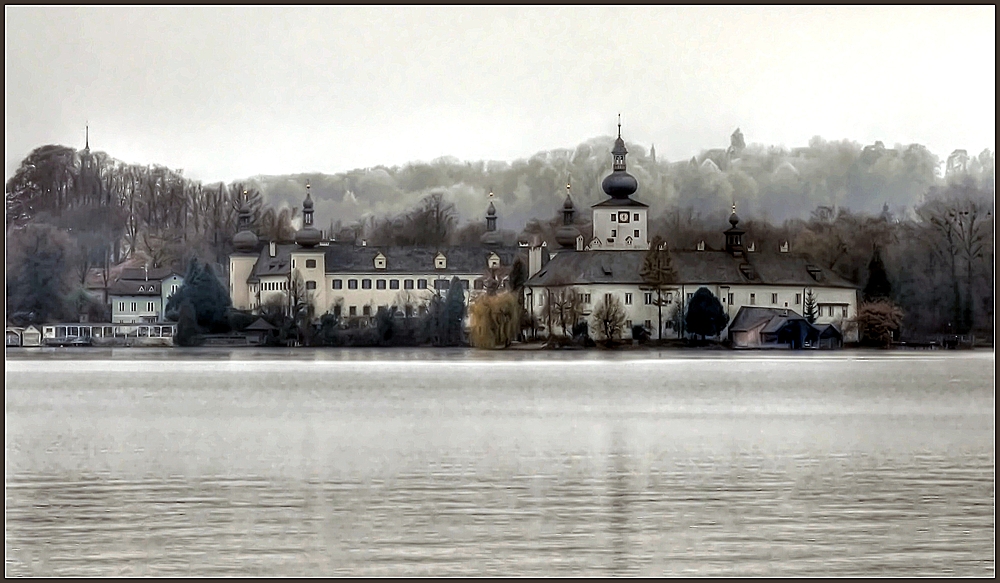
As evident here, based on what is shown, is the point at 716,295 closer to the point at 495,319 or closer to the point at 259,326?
the point at 495,319

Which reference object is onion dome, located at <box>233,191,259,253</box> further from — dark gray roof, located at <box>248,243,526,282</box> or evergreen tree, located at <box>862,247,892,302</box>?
evergreen tree, located at <box>862,247,892,302</box>

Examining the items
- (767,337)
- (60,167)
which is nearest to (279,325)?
(60,167)

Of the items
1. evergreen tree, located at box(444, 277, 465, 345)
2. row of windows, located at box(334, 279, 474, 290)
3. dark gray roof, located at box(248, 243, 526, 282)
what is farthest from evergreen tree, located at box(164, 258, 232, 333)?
row of windows, located at box(334, 279, 474, 290)

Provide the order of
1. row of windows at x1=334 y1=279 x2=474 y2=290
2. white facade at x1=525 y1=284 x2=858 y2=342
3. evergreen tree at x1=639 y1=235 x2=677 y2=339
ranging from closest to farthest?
evergreen tree at x1=639 y1=235 x2=677 y2=339
white facade at x1=525 y1=284 x2=858 y2=342
row of windows at x1=334 y1=279 x2=474 y2=290

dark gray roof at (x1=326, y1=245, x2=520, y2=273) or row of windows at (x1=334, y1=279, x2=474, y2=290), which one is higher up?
dark gray roof at (x1=326, y1=245, x2=520, y2=273)

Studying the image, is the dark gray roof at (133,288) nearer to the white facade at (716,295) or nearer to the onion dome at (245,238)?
the onion dome at (245,238)

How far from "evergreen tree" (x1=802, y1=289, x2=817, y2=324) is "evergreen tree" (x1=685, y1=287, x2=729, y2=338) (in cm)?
746

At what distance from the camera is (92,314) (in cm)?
8756

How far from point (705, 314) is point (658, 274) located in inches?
256

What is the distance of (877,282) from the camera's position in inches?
3324

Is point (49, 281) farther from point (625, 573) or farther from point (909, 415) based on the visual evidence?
point (625, 573)

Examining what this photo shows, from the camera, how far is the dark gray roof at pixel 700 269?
283ft

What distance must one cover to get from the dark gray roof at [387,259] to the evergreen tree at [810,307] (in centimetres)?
2032

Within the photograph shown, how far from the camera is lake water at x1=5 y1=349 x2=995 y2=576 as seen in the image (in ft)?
44.6
